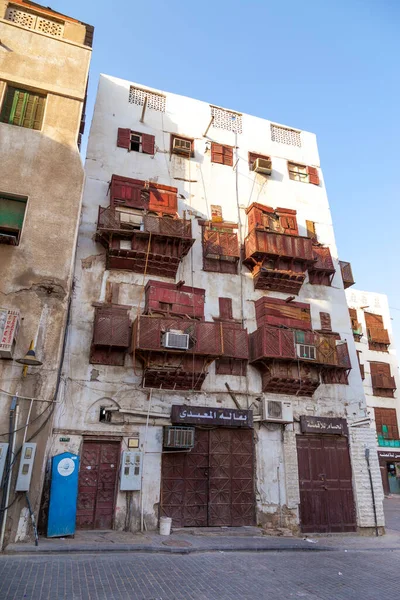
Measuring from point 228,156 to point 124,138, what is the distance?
5.39 metres

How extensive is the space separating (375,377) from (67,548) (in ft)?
102

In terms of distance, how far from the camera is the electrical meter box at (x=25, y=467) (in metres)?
10.5

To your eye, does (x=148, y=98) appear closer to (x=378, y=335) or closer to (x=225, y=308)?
(x=225, y=308)

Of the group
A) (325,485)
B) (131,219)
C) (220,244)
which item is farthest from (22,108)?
(325,485)

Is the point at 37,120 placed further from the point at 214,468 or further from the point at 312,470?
the point at 312,470

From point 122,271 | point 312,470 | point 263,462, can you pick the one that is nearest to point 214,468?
point 263,462

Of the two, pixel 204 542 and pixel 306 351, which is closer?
pixel 204 542

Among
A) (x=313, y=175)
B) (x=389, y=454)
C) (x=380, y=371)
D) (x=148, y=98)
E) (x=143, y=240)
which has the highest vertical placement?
(x=148, y=98)

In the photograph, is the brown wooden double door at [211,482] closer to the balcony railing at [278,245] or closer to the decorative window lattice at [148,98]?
the balcony railing at [278,245]

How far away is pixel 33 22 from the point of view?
15867mm

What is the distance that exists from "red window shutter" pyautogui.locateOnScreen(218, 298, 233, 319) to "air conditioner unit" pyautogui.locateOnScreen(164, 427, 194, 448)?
16.4 ft

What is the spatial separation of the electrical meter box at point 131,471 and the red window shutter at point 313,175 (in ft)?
54.2

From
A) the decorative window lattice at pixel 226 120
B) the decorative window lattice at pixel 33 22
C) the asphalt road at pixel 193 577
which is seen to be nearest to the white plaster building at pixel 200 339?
the decorative window lattice at pixel 226 120

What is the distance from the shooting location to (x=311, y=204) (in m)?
21.1
